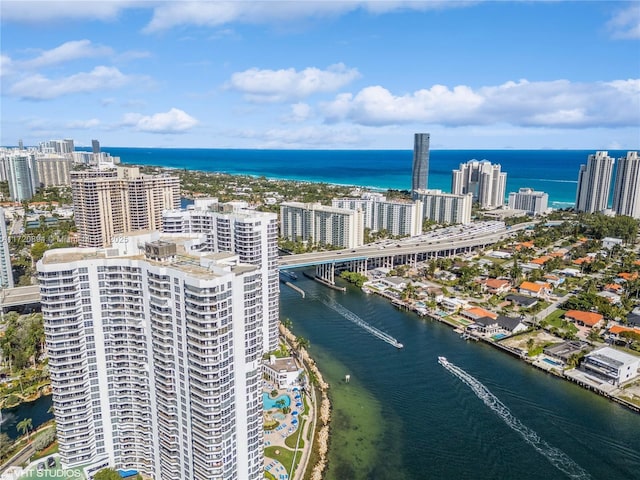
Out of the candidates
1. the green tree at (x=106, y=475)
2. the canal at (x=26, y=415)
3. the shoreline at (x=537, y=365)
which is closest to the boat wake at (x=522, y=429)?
the shoreline at (x=537, y=365)

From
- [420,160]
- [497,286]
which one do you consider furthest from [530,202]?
[497,286]

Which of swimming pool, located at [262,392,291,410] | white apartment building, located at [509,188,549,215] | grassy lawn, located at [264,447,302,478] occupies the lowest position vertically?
grassy lawn, located at [264,447,302,478]

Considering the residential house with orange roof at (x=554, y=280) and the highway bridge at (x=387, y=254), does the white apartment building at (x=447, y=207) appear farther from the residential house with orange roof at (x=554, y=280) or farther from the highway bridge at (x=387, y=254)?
the residential house with orange roof at (x=554, y=280)

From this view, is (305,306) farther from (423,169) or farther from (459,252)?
(423,169)

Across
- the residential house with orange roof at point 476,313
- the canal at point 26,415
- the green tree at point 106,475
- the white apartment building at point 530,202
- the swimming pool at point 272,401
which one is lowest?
the canal at point 26,415

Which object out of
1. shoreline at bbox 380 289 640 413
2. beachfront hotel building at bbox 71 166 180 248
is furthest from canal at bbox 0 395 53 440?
shoreline at bbox 380 289 640 413

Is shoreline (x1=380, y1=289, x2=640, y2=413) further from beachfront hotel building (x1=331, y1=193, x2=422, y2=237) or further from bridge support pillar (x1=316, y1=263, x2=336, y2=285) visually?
beachfront hotel building (x1=331, y1=193, x2=422, y2=237)
